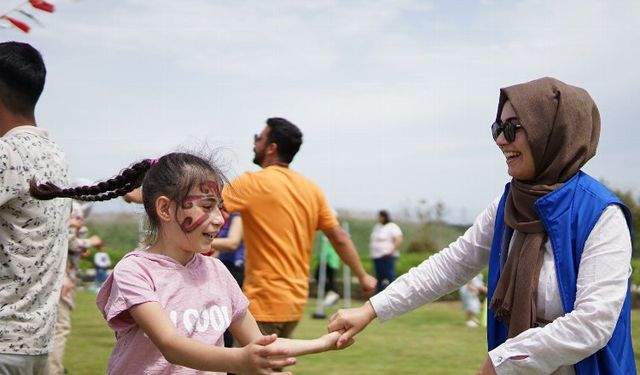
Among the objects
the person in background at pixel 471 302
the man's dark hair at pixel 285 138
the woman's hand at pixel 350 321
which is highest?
the man's dark hair at pixel 285 138

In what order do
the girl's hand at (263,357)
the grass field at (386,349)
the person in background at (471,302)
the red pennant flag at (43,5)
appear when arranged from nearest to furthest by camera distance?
1. the girl's hand at (263,357)
2. the red pennant flag at (43,5)
3. the grass field at (386,349)
4. the person in background at (471,302)

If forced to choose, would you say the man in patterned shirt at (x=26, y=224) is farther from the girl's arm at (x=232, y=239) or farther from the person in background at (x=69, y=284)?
the person in background at (x=69, y=284)

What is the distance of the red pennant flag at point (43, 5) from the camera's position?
3.62 metres

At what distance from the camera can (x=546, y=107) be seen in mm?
3229

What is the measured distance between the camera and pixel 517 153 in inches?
130

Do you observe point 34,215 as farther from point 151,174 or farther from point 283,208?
point 283,208

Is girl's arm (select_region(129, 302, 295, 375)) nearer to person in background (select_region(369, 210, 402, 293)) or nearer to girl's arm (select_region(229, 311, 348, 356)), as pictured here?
girl's arm (select_region(229, 311, 348, 356))

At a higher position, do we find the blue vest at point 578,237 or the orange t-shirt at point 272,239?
the blue vest at point 578,237

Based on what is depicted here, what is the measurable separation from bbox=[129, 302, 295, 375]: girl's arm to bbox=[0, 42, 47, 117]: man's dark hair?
121 cm

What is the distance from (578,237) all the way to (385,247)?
14841 millimetres

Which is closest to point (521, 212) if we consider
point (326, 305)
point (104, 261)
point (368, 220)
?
point (326, 305)

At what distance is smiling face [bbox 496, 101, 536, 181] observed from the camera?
10.7ft

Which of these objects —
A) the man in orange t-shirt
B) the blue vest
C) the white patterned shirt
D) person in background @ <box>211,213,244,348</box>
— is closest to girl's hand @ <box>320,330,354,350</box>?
the blue vest

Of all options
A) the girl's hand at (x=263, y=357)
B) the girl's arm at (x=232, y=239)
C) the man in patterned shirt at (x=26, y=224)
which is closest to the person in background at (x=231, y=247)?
the girl's arm at (x=232, y=239)
